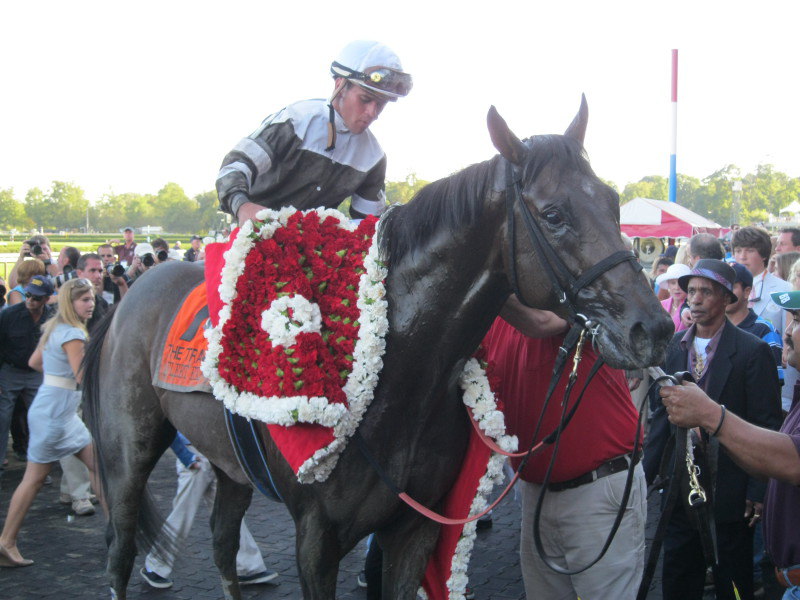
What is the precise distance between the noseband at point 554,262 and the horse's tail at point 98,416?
2605 mm

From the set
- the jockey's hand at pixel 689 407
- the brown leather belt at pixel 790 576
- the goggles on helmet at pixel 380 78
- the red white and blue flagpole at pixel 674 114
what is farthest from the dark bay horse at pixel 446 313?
the red white and blue flagpole at pixel 674 114

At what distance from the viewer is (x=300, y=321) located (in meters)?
2.57

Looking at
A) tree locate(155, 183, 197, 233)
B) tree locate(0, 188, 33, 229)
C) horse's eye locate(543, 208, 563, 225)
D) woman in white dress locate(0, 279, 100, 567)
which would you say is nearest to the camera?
horse's eye locate(543, 208, 563, 225)

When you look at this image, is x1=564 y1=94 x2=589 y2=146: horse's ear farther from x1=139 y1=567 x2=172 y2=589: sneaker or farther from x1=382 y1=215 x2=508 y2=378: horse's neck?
x1=139 y1=567 x2=172 y2=589: sneaker

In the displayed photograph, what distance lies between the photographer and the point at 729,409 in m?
3.97

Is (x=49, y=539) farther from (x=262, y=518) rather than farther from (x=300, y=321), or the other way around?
(x=300, y=321)

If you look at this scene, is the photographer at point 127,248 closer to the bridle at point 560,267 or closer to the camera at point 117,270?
the camera at point 117,270

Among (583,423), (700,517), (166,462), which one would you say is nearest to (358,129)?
(583,423)

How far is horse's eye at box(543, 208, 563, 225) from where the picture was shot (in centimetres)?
223

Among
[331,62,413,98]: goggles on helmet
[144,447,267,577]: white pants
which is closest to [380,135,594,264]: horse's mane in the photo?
[331,62,413,98]: goggles on helmet

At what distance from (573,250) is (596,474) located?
45.3 inches

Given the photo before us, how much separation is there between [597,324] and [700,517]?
0.94 metres

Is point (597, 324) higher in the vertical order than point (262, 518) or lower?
higher

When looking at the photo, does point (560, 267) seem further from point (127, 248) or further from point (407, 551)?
point (127, 248)
